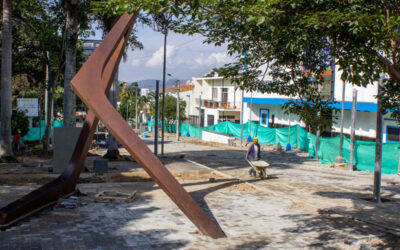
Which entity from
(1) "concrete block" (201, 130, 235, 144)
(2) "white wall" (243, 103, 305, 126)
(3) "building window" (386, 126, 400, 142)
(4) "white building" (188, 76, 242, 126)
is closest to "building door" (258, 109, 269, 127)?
(2) "white wall" (243, 103, 305, 126)

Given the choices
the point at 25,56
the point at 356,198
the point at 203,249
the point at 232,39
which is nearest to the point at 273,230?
the point at 203,249

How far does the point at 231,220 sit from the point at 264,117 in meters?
32.8

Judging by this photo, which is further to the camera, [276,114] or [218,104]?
[218,104]

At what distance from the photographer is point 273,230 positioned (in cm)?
873

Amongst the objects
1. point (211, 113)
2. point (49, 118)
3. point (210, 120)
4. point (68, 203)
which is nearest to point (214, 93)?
point (211, 113)

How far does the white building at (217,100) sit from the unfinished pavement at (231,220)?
36225 millimetres

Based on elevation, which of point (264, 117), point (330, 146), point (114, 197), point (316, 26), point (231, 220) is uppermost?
point (316, 26)

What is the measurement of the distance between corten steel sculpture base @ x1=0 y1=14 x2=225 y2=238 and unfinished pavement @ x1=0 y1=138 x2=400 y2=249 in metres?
0.33

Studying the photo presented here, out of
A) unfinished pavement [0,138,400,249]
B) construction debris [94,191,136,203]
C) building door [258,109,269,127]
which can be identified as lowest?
unfinished pavement [0,138,400,249]

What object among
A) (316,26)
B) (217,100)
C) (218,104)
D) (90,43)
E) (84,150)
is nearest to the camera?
(316,26)

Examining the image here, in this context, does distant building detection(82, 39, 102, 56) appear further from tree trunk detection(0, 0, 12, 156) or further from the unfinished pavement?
the unfinished pavement

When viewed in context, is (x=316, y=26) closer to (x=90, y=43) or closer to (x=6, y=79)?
(x=6, y=79)

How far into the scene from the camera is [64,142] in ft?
48.7

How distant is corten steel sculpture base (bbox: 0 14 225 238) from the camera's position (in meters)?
8.17
